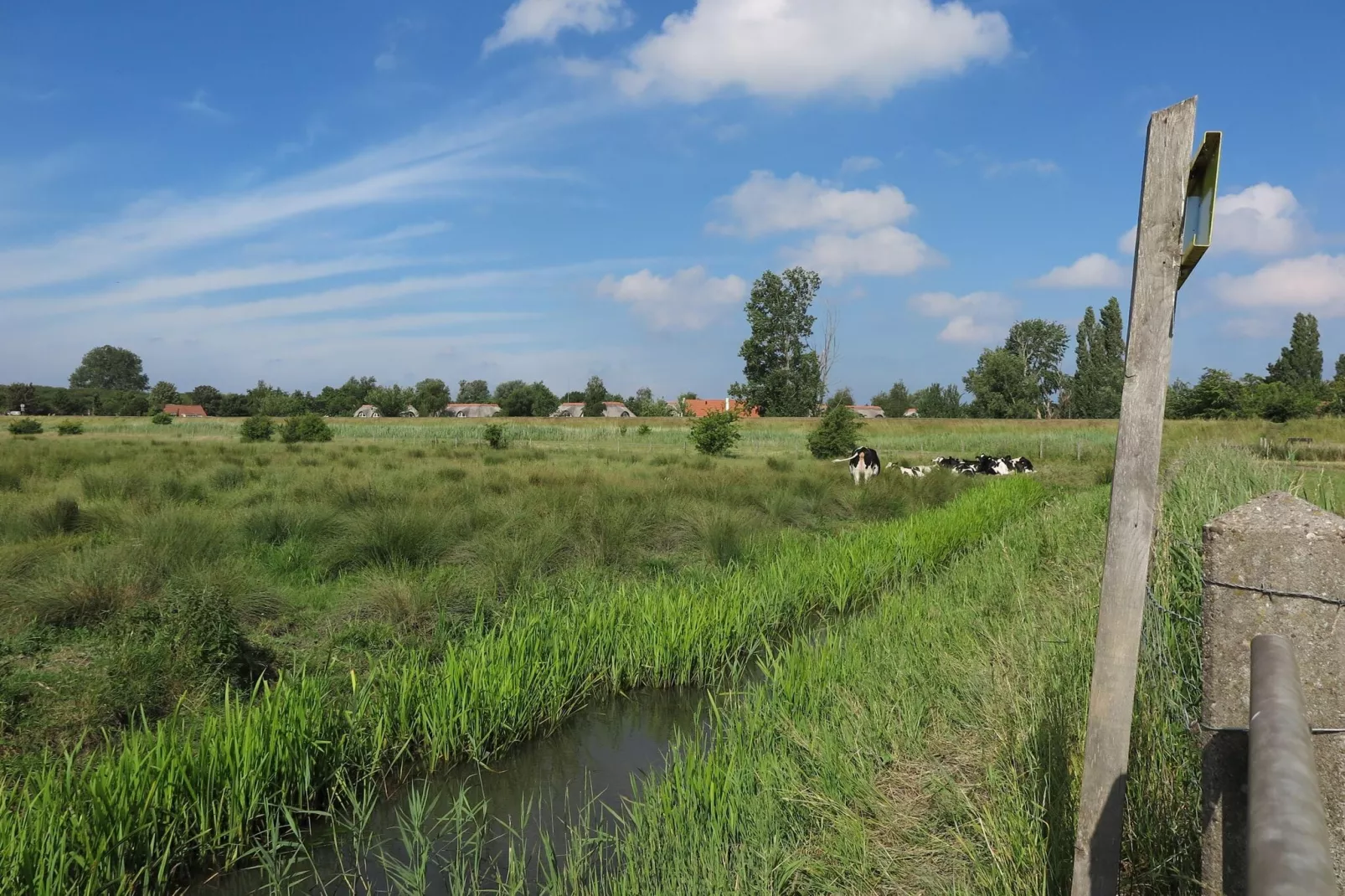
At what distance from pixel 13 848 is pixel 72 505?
853 cm

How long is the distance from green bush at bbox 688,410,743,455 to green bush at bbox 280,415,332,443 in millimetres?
17062

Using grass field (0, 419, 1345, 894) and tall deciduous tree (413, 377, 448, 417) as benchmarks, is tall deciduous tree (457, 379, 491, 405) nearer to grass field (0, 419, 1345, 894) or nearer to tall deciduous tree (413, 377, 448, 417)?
tall deciduous tree (413, 377, 448, 417)

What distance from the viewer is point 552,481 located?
1515 centimetres

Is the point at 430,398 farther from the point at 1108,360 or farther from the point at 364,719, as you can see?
the point at 364,719

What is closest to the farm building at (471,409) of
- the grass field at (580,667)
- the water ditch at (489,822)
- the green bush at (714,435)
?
the green bush at (714,435)

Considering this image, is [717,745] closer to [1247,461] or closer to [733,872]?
[733,872]

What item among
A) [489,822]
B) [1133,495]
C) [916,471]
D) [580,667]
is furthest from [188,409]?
[1133,495]

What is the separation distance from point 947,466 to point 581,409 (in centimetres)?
6879

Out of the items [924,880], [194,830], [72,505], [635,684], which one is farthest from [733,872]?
[72,505]

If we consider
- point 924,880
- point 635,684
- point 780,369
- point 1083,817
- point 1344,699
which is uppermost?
point 780,369

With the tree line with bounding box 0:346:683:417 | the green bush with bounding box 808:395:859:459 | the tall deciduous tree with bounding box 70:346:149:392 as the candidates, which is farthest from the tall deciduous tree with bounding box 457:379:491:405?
the green bush with bounding box 808:395:859:459

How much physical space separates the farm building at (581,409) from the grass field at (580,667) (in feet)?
249

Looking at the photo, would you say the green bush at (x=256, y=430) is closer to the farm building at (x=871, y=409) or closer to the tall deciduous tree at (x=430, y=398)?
the tall deciduous tree at (x=430, y=398)

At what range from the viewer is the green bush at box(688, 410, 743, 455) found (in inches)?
Result: 1108
